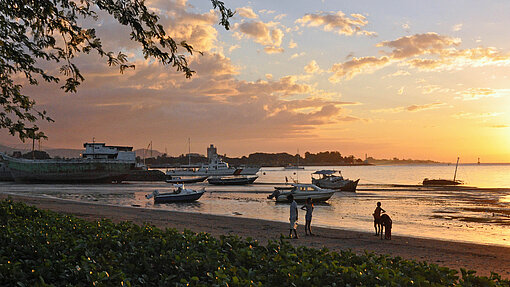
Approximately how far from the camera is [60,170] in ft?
269

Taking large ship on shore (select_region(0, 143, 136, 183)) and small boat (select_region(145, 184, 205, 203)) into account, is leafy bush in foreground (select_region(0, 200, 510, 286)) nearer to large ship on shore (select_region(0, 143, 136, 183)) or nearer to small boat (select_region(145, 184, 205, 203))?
small boat (select_region(145, 184, 205, 203))

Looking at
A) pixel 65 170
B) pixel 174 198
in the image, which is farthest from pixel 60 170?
pixel 174 198

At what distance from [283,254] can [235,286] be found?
1.79m

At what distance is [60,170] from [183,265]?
86242 mm

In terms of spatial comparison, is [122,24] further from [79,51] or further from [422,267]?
[422,267]

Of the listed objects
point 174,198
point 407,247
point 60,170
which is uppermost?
point 60,170

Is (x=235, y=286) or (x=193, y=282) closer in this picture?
(x=235, y=286)

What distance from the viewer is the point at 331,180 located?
217 feet

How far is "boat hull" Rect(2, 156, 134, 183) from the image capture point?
8200 cm

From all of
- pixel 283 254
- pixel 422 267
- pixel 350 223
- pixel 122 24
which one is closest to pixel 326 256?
pixel 283 254

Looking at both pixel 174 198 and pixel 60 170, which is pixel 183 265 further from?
pixel 60 170

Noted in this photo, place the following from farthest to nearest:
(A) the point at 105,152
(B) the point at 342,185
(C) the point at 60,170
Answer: (A) the point at 105,152, (C) the point at 60,170, (B) the point at 342,185

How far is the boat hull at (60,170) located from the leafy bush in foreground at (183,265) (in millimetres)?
80198

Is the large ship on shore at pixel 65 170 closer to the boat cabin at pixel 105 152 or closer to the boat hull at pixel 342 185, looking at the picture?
the boat cabin at pixel 105 152
